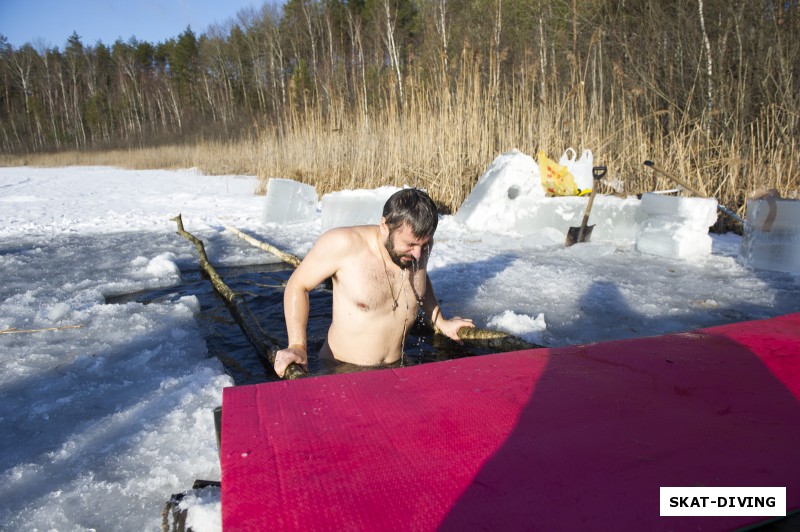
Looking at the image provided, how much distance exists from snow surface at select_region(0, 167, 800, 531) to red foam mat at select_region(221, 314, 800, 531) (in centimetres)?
21

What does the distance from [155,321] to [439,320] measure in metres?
1.67

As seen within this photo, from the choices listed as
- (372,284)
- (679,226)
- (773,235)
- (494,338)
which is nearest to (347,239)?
(372,284)

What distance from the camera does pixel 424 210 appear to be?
6.59 ft

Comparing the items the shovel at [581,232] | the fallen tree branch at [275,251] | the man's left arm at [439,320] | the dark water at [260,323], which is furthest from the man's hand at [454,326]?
the shovel at [581,232]

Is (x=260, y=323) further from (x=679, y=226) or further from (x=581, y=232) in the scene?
(x=679, y=226)

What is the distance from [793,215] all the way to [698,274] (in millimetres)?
802

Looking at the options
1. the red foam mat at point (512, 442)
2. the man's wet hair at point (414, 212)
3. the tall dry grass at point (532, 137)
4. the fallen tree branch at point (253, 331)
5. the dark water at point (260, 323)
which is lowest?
the dark water at point (260, 323)

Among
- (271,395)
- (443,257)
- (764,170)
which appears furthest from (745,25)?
(271,395)

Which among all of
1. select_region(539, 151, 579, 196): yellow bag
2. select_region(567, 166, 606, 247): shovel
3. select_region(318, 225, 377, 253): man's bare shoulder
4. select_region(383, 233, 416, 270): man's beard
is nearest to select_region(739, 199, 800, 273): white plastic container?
select_region(567, 166, 606, 247): shovel

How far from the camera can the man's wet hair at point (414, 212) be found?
201cm

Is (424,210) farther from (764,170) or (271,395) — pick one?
(764,170)

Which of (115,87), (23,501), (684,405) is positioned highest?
(115,87)

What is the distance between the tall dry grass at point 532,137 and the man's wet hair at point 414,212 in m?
3.77

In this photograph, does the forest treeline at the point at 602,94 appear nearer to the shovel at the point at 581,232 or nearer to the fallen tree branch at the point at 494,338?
the shovel at the point at 581,232
